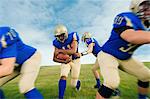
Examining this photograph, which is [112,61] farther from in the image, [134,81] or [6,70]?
[134,81]

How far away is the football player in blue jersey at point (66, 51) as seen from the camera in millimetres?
7989

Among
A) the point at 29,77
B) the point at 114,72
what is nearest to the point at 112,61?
the point at 114,72

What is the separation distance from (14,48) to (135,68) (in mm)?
1619

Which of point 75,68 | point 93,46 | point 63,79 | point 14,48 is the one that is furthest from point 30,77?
point 93,46

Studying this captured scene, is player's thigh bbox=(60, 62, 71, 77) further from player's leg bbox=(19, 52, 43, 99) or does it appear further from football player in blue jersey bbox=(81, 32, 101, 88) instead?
player's leg bbox=(19, 52, 43, 99)

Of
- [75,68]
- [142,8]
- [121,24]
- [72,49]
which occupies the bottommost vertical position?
[75,68]

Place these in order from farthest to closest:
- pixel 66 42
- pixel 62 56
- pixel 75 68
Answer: pixel 75 68
pixel 66 42
pixel 62 56

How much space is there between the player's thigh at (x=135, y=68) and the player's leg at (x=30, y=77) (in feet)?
3.67

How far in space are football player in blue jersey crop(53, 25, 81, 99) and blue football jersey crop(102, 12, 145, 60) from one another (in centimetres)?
306

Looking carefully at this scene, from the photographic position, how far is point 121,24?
469 cm

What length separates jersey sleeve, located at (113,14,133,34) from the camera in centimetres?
463

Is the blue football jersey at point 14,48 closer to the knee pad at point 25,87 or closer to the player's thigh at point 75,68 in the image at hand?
the knee pad at point 25,87

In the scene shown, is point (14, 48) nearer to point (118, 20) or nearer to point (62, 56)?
point (118, 20)

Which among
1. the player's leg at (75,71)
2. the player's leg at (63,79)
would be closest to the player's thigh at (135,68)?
the player's leg at (63,79)
